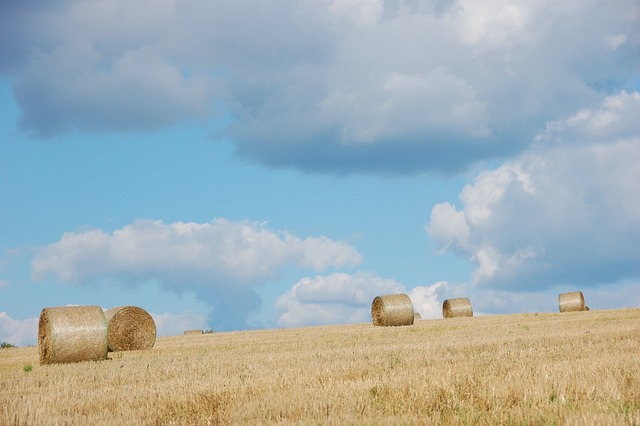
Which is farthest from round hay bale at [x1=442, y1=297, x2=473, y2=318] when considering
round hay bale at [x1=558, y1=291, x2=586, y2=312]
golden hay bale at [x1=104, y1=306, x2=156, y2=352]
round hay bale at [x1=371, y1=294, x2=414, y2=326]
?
golden hay bale at [x1=104, y1=306, x2=156, y2=352]

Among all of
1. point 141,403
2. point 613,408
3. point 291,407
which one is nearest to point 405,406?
point 291,407

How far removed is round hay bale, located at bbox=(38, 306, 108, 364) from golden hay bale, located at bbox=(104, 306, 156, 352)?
4524 millimetres

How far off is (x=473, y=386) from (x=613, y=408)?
1.73m

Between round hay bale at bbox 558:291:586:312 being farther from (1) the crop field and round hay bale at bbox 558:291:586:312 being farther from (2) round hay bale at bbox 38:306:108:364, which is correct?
(2) round hay bale at bbox 38:306:108:364

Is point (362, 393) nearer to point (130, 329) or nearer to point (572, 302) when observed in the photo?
point (130, 329)

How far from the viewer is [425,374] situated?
8906mm

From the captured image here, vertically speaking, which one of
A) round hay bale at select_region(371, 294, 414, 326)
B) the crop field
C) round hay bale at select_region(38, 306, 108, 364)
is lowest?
the crop field

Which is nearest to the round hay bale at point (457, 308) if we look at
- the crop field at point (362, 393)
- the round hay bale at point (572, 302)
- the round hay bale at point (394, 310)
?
the round hay bale at point (572, 302)

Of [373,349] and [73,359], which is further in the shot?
[73,359]

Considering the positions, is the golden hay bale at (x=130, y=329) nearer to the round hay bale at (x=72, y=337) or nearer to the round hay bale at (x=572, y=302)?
the round hay bale at (x=72, y=337)

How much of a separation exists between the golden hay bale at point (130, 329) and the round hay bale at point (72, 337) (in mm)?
4524

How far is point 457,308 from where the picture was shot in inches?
1517

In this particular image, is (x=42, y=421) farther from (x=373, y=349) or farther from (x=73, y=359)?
(x=73, y=359)

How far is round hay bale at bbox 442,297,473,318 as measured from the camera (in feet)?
126
